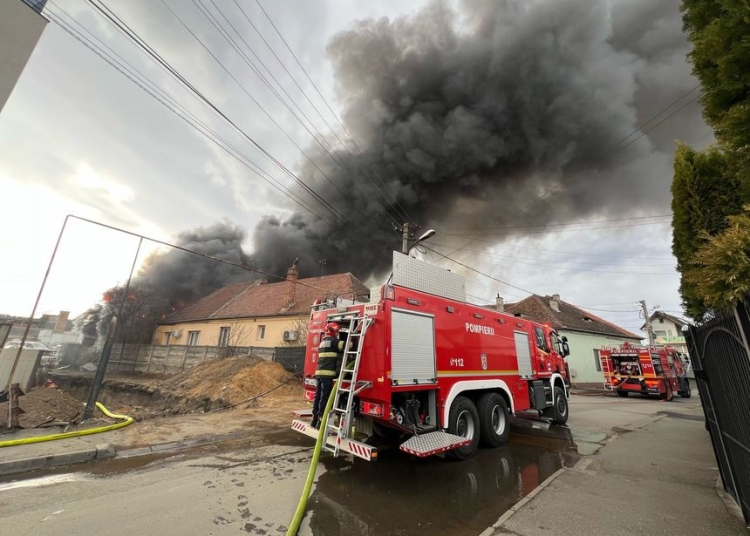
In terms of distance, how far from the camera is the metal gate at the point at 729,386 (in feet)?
8.43

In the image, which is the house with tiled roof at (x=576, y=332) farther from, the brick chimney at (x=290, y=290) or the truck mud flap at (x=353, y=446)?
the truck mud flap at (x=353, y=446)

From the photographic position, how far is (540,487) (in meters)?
3.99

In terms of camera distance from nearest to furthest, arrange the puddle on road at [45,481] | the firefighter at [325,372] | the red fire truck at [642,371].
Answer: the puddle on road at [45,481], the firefighter at [325,372], the red fire truck at [642,371]

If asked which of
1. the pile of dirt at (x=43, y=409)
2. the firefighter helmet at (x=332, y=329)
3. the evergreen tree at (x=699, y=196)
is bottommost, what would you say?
the pile of dirt at (x=43, y=409)

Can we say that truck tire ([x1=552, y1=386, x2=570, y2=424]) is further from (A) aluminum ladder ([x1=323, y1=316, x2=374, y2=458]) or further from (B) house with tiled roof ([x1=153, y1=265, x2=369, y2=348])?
(B) house with tiled roof ([x1=153, y1=265, x2=369, y2=348])

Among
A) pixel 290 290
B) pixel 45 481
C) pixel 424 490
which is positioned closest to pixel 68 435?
pixel 45 481

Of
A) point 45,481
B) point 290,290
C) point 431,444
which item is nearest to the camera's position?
point 45,481

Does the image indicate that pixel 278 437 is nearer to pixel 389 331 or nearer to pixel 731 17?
pixel 389 331

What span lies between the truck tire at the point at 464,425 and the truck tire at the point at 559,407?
12.3ft

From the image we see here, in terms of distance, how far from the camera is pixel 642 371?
15.8 meters

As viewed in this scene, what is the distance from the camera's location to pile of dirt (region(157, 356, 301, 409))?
37.5 feet

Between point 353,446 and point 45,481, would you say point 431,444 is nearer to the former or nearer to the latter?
point 353,446

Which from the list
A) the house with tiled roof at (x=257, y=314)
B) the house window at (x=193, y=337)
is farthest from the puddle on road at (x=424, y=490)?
the house window at (x=193, y=337)

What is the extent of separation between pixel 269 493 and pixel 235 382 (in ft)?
29.9
